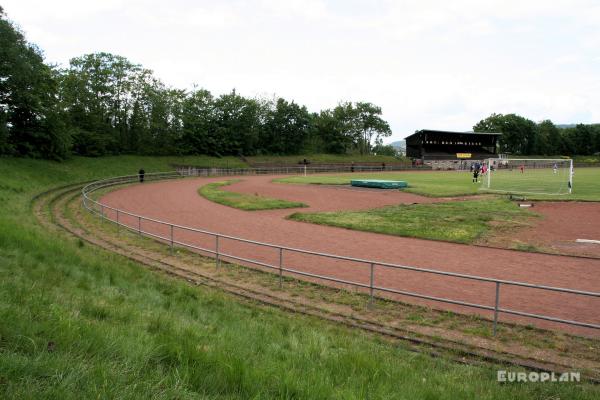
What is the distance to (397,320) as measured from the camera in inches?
362

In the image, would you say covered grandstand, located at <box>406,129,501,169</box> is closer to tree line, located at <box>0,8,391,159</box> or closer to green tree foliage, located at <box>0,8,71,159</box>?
tree line, located at <box>0,8,391,159</box>

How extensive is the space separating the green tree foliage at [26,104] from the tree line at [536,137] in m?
124

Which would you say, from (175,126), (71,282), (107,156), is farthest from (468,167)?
(71,282)

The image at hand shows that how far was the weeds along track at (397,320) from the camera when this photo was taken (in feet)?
24.2

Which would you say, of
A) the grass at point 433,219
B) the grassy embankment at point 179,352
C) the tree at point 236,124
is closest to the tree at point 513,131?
the tree at point 236,124

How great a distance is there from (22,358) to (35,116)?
50.2 metres

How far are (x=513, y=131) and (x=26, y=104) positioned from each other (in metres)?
130

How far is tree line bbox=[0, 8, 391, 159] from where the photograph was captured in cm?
4222

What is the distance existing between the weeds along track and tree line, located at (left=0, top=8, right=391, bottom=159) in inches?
1376

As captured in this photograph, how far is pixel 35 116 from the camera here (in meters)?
45.6

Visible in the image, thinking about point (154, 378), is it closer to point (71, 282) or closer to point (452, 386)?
point (452, 386)

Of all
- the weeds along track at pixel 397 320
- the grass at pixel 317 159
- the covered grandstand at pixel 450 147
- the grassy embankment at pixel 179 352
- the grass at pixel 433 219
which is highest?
the covered grandstand at pixel 450 147


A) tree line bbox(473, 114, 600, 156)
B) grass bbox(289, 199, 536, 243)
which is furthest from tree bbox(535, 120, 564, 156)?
grass bbox(289, 199, 536, 243)

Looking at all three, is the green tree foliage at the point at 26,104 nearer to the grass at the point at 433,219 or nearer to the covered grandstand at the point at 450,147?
the grass at the point at 433,219
